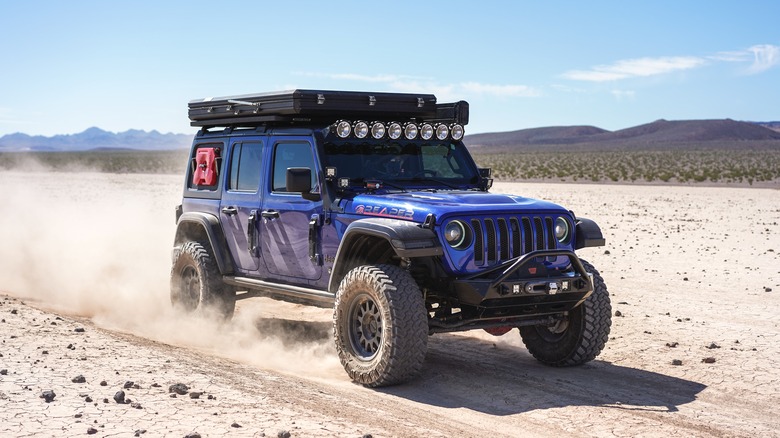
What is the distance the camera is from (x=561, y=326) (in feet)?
29.1

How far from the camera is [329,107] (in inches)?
363

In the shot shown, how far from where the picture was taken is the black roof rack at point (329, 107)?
30.0 ft

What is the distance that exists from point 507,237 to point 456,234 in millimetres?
490

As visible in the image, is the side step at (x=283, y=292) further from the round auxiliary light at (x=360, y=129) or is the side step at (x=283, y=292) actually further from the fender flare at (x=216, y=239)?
the round auxiliary light at (x=360, y=129)

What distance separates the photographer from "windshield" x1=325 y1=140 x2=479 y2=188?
9.04 m

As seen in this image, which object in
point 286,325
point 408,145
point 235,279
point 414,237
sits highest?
point 408,145

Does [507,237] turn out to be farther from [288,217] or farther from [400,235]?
[288,217]

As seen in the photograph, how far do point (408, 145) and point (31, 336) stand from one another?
14.1 ft

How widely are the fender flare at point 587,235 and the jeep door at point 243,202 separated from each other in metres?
3.23

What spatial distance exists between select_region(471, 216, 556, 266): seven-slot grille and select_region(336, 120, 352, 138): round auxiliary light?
1750 millimetres

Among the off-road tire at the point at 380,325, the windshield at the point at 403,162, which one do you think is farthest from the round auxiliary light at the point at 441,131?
the off-road tire at the point at 380,325

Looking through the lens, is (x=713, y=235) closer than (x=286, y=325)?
No

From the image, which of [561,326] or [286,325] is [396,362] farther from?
[286,325]

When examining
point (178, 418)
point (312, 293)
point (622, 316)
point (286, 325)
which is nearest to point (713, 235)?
point (622, 316)
